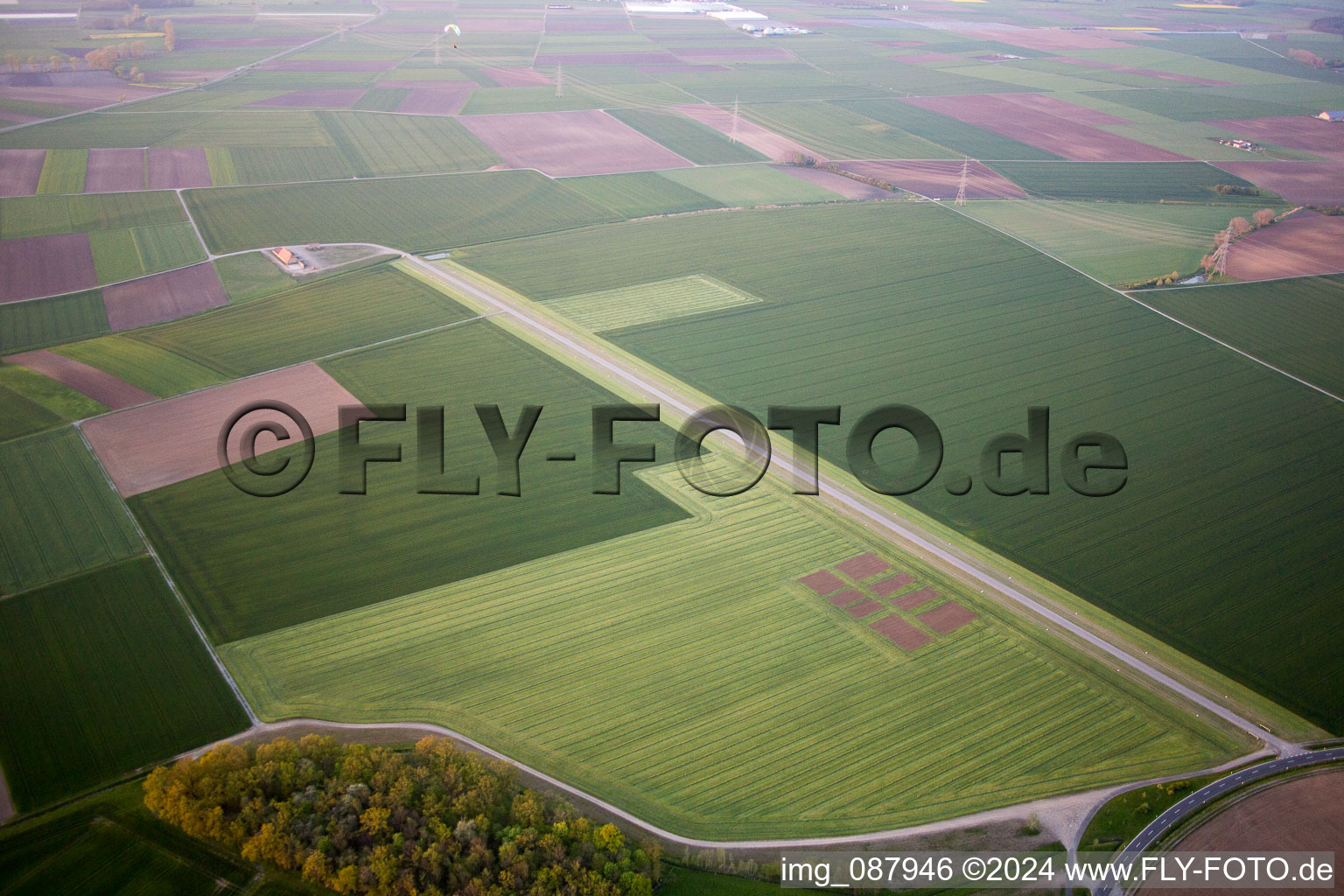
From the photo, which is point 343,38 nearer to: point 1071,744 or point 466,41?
point 466,41

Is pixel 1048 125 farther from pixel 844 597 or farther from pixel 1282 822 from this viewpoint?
pixel 1282 822

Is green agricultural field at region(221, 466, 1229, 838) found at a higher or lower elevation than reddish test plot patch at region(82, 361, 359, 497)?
lower

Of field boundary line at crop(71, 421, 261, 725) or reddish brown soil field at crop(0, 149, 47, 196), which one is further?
reddish brown soil field at crop(0, 149, 47, 196)

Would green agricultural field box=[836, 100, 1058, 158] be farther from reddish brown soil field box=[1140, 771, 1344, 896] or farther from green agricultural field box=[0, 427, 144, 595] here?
green agricultural field box=[0, 427, 144, 595]

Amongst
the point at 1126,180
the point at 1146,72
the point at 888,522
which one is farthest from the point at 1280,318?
the point at 1146,72

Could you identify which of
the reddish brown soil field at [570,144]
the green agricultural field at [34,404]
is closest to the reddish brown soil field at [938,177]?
the reddish brown soil field at [570,144]

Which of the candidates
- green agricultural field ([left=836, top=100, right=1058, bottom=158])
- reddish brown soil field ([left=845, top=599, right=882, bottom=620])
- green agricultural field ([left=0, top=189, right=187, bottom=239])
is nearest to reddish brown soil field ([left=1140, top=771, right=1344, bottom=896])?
reddish brown soil field ([left=845, top=599, right=882, bottom=620])
